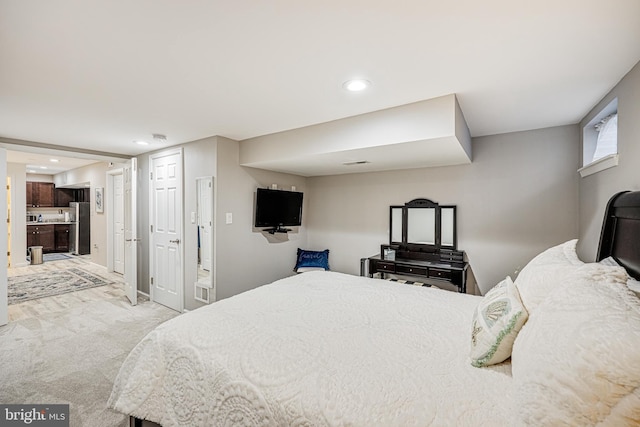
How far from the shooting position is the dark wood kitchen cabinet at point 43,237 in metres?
7.70

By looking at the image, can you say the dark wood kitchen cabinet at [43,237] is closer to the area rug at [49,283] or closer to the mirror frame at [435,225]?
the area rug at [49,283]

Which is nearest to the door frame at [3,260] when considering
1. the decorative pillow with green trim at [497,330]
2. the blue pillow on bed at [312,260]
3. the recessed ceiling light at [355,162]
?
the blue pillow on bed at [312,260]

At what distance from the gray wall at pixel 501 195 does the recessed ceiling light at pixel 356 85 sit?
6.55 ft

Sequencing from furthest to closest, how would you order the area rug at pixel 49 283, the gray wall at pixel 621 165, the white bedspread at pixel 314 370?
1. the area rug at pixel 49 283
2. the gray wall at pixel 621 165
3. the white bedspread at pixel 314 370

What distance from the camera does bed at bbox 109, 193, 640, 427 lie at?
2.53 feet

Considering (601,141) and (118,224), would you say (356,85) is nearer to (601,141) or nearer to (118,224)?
(601,141)

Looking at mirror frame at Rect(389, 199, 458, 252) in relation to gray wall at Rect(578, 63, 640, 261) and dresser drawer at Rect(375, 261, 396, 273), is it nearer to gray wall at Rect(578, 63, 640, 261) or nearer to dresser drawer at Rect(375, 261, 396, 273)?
dresser drawer at Rect(375, 261, 396, 273)

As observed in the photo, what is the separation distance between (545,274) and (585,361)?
66 centimetres

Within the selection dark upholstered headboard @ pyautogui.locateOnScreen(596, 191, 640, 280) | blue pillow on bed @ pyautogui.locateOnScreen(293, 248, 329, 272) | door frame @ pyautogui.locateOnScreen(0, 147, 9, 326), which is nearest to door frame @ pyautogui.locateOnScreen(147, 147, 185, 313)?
door frame @ pyautogui.locateOnScreen(0, 147, 9, 326)

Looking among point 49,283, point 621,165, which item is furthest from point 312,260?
point 49,283

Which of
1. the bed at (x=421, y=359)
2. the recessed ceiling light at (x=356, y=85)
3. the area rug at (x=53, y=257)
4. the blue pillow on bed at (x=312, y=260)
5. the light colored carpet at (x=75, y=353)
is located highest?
the recessed ceiling light at (x=356, y=85)

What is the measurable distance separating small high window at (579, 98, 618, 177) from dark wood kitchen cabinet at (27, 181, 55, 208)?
1169cm

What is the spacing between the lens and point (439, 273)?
328cm

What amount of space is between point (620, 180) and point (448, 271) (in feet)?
5.39
